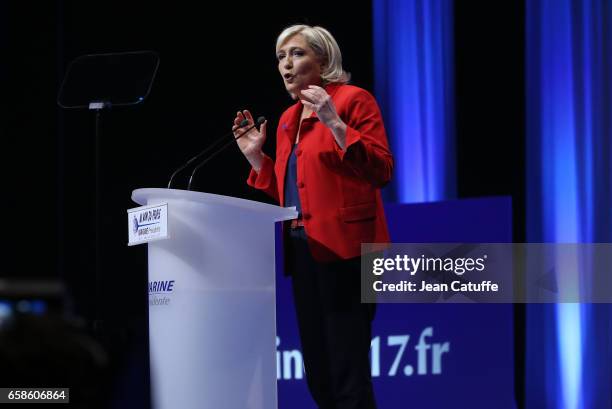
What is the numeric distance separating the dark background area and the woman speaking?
5.68ft

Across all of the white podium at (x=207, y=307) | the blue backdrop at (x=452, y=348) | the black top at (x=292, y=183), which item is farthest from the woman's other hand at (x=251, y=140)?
the blue backdrop at (x=452, y=348)

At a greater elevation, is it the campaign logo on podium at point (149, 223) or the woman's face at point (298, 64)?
the woman's face at point (298, 64)

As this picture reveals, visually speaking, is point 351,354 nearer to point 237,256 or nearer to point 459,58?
point 237,256

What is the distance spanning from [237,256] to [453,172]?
2252mm

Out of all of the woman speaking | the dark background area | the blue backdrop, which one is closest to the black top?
the woman speaking

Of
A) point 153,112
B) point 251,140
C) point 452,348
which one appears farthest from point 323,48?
point 153,112

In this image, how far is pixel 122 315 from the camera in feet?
13.5

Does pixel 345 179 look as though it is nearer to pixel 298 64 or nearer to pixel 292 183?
pixel 292 183

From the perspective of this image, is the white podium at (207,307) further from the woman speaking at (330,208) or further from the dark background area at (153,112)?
the dark background area at (153,112)

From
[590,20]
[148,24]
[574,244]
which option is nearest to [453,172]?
[574,244]

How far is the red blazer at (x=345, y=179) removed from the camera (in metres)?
2.27

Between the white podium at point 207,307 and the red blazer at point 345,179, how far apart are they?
216mm

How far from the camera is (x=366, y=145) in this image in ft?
7.36

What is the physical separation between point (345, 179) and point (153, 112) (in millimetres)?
2098
